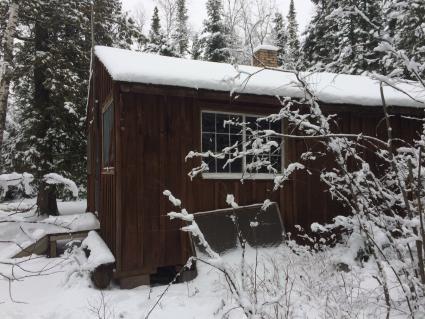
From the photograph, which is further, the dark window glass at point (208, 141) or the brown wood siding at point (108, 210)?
the dark window glass at point (208, 141)

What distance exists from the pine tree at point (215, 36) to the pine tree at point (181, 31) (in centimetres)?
469

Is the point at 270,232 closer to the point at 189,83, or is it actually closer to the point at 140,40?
the point at 189,83

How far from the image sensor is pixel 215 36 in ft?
87.7

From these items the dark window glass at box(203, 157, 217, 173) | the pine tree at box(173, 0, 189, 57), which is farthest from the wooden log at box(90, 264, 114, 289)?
the pine tree at box(173, 0, 189, 57)

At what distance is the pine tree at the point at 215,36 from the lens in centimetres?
2652

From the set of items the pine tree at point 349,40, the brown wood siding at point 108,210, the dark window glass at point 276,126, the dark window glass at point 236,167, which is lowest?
the brown wood siding at point 108,210

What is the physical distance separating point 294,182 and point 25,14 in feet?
37.9

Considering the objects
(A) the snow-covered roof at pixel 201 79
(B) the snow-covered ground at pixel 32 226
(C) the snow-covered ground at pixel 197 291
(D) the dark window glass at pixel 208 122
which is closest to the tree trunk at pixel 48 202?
(B) the snow-covered ground at pixel 32 226

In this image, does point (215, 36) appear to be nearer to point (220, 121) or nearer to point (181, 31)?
point (181, 31)

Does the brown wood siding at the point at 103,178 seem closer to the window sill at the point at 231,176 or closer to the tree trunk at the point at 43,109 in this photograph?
the window sill at the point at 231,176

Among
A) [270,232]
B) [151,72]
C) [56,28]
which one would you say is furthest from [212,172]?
[56,28]

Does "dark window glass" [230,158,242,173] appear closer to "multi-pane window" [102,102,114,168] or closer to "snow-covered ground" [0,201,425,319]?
"snow-covered ground" [0,201,425,319]

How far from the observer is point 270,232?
290 inches

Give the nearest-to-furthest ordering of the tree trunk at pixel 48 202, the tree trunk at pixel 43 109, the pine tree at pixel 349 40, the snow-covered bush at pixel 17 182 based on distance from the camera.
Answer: the snow-covered bush at pixel 17 182, the tree trunk at pixel 43 109, the tree trunk at pixel 48 202, the pine tree at pixel 349 40
